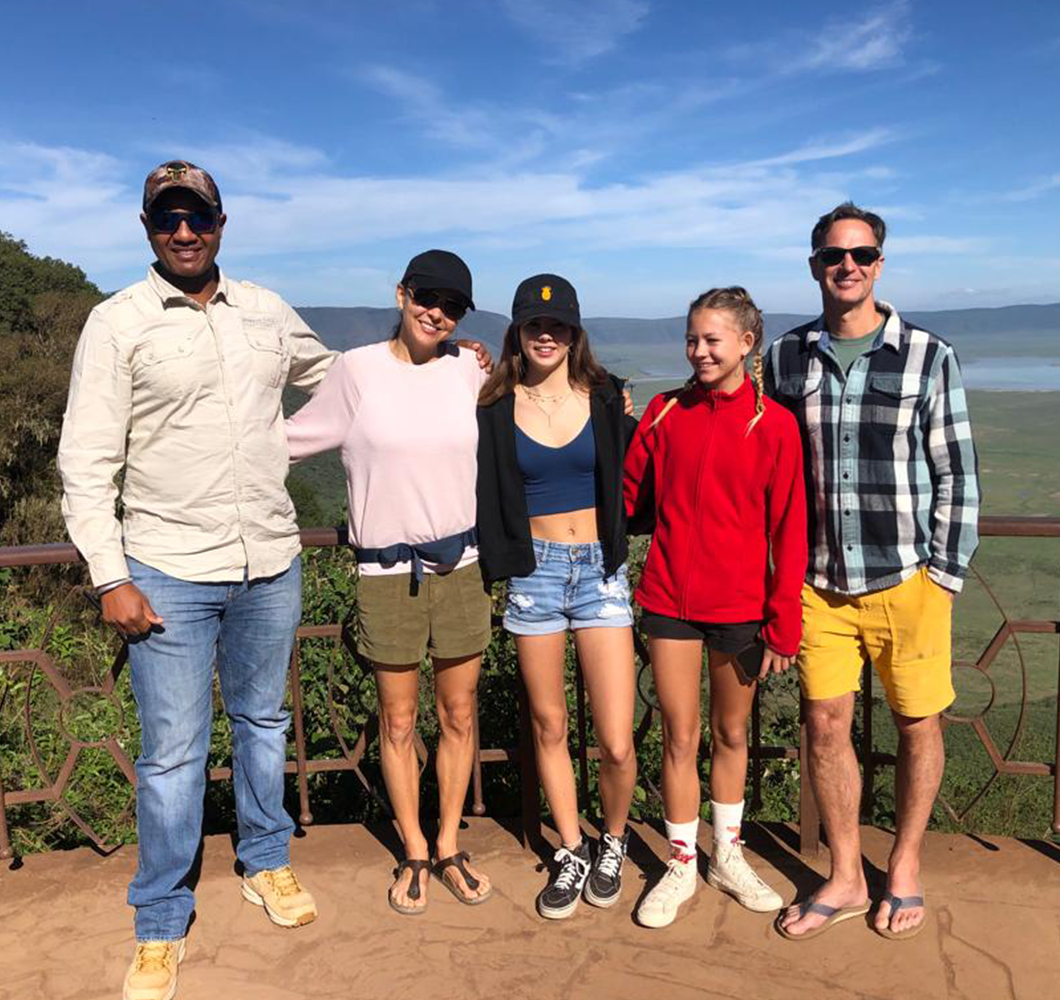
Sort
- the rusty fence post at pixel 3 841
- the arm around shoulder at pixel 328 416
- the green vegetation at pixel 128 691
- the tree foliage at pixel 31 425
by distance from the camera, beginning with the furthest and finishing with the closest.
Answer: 1. the tree foliage at pixel 31 425
2. the green vegetation at pixel 128 691
3. the rusty fence post at pixel 3 841
4. the arm around shoulder at pixel 328 416

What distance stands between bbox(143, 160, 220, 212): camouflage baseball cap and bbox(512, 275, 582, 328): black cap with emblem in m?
0.85

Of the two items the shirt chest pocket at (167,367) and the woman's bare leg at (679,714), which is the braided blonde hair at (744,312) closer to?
the woman's bare leg at (679,714)

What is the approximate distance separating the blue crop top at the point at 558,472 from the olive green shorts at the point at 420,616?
0.95 feet

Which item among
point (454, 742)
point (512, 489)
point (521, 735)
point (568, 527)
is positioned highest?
point (512, 489)

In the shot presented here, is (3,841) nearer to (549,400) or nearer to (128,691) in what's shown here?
(549,400)

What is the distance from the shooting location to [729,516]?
2.65 meters

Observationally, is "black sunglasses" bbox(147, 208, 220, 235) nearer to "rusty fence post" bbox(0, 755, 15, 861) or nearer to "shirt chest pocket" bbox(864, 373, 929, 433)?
"shirt chest pocket" bbox(864, 373, 929, 433)

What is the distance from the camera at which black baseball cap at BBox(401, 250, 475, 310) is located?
2.61m

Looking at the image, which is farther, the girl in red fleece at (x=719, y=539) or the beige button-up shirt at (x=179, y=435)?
the girl in red fleece at (x=719, y=539)

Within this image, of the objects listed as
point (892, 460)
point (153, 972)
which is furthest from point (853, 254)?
point (153, 972)

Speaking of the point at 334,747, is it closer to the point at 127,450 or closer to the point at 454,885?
the point at 454,885

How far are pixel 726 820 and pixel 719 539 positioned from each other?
90cm

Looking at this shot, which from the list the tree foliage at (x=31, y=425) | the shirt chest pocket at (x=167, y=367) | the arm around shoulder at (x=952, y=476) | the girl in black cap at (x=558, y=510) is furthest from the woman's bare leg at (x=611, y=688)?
the tree foliage at (x=31, y=425)

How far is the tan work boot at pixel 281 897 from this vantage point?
9.34 ft
